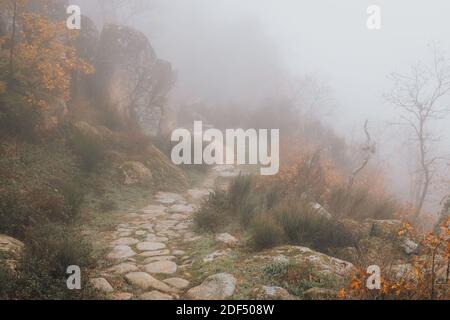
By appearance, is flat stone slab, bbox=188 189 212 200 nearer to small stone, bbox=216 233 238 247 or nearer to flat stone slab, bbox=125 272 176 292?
small stone, bbox=216 233 238 247

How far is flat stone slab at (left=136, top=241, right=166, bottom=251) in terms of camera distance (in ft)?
18.4

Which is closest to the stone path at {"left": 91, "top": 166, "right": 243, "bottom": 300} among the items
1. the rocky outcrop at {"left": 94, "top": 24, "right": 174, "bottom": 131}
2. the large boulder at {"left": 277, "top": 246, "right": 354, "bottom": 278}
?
the large boulder at {"left": 277, "top": 246, "right": 354, "bottom": 278}

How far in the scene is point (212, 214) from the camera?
666cm

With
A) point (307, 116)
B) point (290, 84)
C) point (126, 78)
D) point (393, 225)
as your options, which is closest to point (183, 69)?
point (290, 84)

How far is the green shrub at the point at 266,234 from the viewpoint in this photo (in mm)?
5352

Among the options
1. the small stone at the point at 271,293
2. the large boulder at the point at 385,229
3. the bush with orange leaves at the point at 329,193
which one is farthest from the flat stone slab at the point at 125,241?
the large boulder at the point at 385,229

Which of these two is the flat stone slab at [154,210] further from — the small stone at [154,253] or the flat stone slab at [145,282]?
the flat stone slab at [145,282]

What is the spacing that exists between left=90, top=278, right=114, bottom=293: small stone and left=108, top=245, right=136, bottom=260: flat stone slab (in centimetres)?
92

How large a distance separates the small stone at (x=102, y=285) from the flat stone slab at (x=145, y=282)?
29 cm

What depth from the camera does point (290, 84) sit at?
31109 mm

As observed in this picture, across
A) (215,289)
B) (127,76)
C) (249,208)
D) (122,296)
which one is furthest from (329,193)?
(127,76)

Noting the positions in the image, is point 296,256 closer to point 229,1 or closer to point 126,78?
point 126,78

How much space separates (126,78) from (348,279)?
439 inches
